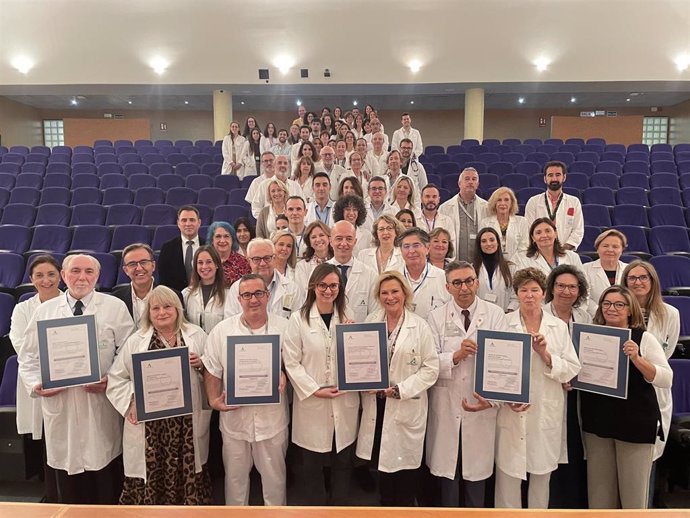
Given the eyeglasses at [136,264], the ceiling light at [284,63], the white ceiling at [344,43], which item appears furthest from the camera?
the ceiling light at [284,63]

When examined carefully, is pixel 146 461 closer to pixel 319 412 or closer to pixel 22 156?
pixel 319 412

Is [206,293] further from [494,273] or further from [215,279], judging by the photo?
[494,273]

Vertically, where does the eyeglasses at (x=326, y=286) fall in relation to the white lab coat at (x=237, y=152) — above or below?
below

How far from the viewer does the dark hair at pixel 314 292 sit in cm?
296

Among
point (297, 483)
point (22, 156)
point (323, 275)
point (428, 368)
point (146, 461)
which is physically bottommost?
point (297, 483)

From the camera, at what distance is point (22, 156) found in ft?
35.6

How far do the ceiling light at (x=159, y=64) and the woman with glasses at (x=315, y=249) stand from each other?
35.8 feet

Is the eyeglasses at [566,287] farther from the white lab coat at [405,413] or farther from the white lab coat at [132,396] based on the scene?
the white lab coat at [132,396]

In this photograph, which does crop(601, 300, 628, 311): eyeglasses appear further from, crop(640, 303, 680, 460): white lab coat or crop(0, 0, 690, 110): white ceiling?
crop(0, 0, 690, 110): white ceiling

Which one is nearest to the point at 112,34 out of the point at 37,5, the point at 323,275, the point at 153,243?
the point at 37,5

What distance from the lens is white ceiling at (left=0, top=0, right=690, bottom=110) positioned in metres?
12.3

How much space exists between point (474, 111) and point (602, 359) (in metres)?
12.6

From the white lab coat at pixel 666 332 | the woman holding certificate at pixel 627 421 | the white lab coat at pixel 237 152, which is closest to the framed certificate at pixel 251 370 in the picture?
the woman holding certificate at pixel 627 421

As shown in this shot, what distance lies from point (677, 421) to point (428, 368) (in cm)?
186
